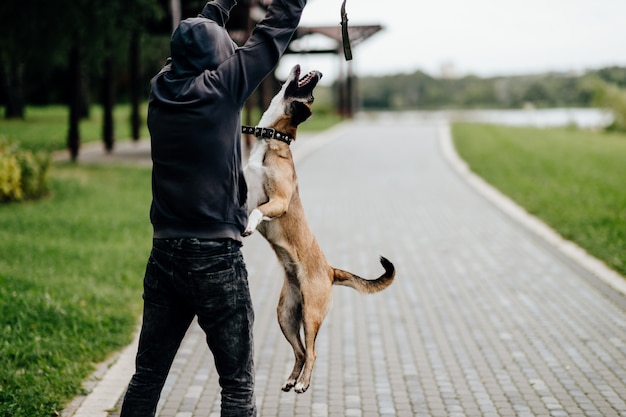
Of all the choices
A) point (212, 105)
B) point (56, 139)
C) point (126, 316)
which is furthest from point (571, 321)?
point (56, 139)

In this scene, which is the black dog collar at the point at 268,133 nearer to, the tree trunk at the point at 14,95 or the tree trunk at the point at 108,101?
the tree trunk at the point at 108,101

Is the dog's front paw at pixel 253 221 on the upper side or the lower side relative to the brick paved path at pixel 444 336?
upper

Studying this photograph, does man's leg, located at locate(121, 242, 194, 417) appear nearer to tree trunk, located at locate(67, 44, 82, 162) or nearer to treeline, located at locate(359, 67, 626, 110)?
tree trunk, located at locate(67, 44, 82, 162)

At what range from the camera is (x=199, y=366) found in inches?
258

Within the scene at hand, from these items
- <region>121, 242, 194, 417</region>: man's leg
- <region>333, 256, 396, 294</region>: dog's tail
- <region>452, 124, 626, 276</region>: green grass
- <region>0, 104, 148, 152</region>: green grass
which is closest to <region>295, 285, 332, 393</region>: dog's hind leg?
<region>333, 256, 396, 294</region>: dog's tail

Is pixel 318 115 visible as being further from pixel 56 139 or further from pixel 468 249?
pixel 468 249

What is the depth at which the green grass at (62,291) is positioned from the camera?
574cm

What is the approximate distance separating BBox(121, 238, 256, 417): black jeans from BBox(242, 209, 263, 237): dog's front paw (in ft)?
0.32

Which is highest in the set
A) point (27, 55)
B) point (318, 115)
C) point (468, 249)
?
point (27, 55)

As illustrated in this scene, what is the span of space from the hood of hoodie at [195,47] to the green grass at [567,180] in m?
7.64

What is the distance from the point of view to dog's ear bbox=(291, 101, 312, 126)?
3795 millimetres

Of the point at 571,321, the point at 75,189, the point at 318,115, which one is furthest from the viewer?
the point at 318,115

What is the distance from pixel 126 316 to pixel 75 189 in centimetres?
964

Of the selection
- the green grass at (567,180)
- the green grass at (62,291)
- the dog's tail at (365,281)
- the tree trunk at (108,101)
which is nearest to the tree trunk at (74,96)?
the tree trunk at (108,101)
